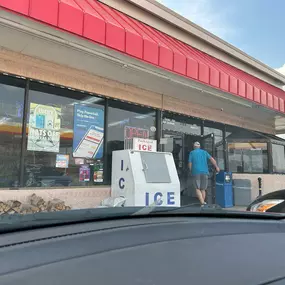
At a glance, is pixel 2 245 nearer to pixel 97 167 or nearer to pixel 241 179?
pixel 97 167

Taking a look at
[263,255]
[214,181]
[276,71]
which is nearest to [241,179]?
[214,181]

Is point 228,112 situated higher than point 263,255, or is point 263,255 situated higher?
point 228,112

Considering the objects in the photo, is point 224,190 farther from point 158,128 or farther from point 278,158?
point 278,158

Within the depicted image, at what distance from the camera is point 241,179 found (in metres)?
11.0

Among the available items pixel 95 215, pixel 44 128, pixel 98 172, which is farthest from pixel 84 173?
pixel 95 215

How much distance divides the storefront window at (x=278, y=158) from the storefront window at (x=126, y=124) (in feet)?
18.8

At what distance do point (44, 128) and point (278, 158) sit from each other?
30.3ft

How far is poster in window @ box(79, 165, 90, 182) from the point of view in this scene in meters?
7.26

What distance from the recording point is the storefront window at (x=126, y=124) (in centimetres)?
786

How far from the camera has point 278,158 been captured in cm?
1257

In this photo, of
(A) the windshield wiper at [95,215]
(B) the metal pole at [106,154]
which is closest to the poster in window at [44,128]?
(B) the metal pole at [106,154]

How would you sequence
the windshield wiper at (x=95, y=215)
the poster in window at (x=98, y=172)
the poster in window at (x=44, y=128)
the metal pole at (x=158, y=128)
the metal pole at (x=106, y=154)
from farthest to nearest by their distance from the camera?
the metal pole at (x=158, y=128) → the metal pole at (x=106, y=154) → the poster in window at (x=98, y=172) → the poster in window at (x=44, y=128) → the windshield wiper at (x=95, y=215)

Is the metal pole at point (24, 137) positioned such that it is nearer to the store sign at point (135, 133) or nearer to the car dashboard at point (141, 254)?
the store sign at point (135, 133)

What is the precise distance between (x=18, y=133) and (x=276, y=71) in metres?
10.6
